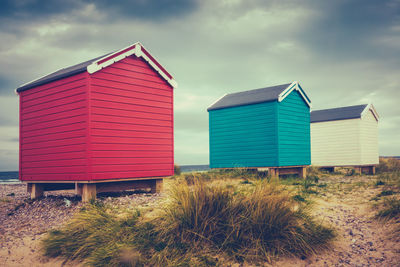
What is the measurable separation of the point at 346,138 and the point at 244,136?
7.88 m

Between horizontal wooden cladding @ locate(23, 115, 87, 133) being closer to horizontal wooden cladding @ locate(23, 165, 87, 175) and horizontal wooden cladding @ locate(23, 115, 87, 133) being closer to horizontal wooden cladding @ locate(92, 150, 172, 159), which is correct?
horizontal wooden cladding @ locate(92, 150, 172, 159)

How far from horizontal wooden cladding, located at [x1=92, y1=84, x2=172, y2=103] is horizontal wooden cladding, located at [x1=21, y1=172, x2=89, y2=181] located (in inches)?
86.7

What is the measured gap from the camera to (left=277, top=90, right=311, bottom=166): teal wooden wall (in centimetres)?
1411

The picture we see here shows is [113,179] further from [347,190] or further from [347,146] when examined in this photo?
[347,146]

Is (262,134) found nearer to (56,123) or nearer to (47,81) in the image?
(56,123)

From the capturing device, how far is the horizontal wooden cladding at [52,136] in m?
8.88

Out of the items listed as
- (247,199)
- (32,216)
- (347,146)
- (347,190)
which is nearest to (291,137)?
(347,190)

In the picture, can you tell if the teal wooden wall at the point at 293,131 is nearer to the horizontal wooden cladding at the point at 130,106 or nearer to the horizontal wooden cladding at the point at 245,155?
the horizontal wooden cladding at the point at 245,155

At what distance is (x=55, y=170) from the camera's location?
32.0 ft

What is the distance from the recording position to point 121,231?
5.79 metres

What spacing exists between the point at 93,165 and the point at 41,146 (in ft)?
8.86

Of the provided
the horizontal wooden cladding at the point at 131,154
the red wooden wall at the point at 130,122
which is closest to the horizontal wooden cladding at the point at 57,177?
the red wooden wall at the point at 130,122

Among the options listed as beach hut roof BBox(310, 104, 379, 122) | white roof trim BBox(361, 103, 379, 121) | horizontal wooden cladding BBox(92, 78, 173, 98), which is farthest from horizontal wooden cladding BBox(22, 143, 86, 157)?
white roof trim BBox(361, 103, 379, 121)

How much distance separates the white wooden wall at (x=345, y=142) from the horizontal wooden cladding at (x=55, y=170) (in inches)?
610
